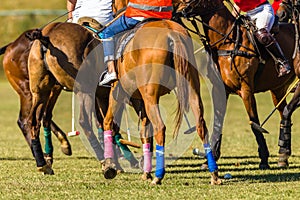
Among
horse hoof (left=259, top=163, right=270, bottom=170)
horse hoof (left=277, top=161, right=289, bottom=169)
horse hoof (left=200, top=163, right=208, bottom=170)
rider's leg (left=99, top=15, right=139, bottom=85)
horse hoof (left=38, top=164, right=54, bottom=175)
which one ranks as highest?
rider's leg (left=99, top=15, right=139, bottom=85)

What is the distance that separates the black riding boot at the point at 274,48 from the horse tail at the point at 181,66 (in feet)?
7.25

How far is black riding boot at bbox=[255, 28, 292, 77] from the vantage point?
37.1 ft

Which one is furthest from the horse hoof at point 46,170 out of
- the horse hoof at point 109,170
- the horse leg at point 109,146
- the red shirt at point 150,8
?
the red shirt at point 150,8

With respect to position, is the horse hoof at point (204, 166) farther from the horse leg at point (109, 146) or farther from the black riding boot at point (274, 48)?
the horse leg at point (109, 146)

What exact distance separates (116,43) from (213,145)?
2.49m

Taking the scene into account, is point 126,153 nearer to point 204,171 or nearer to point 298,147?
point 204,171

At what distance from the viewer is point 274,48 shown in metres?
11.6

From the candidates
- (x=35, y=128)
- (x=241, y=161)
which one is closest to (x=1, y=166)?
(x=35, y=128)

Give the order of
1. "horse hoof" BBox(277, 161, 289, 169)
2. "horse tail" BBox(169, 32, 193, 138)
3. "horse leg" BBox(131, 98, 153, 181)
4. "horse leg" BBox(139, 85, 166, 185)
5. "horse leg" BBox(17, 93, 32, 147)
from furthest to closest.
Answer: "horse leg" BBox(17, 93, 32, 147)
"horse hoof" BBox(277, 161, 289, 169)
"horse leg" BBox(131, 98, 153, 181)
"horse leg" BBox(139, 85, 166, 185)
"horse tail" BBox(169, 32, 193, 138)

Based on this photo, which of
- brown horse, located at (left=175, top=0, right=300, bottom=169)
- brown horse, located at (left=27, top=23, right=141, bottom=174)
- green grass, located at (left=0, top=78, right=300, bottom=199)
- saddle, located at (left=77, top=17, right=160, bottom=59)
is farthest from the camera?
brown horse, located at (left=175, top=0, right=300, bottom=169)

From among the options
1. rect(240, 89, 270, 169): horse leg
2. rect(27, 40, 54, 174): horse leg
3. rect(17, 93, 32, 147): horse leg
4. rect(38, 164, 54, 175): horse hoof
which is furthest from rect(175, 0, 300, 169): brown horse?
rect(17, 93, 32, 147): horse leg

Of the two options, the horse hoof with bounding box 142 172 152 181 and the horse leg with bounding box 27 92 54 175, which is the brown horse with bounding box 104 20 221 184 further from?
the horse leg with bounding box 27 92 54 175

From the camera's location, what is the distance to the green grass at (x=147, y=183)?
8.86 meters

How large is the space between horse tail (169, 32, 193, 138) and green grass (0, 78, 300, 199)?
3.13 feet
